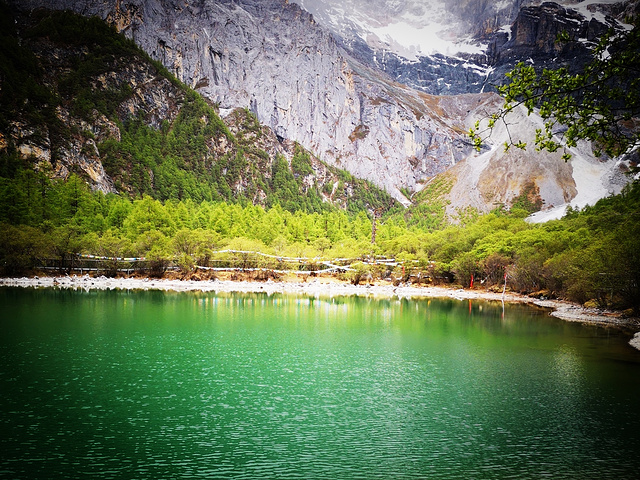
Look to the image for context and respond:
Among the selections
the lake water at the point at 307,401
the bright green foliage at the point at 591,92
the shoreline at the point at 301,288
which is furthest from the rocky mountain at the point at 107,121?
the bright green foliage at the point at 591,92

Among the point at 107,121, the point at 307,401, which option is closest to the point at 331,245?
the point at 307,401

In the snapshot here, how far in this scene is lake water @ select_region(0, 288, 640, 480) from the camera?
15336 millimetres

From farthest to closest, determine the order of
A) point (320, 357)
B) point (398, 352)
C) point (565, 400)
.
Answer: point (398, 352) < point (320, 357) < point (565, 400)

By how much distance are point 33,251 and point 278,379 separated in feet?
207

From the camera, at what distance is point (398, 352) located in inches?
1331

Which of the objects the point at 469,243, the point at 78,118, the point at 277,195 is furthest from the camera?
the point at 277,195

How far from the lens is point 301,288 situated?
285 ft

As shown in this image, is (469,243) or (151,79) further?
(151,79)

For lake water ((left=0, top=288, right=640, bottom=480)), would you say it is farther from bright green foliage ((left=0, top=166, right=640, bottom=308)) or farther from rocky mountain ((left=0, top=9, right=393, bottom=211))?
rocky mountain ((left=0, top=9, right=393, bottom=211))

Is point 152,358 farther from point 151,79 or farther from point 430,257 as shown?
point 151,79

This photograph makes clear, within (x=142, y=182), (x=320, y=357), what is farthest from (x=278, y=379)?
(x=142, y=182)

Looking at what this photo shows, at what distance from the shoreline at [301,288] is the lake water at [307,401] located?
25454 millimetres

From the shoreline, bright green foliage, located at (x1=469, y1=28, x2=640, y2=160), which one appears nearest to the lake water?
bright green foliage, located at (x1=469, y1=28, x2=640, y2=160)

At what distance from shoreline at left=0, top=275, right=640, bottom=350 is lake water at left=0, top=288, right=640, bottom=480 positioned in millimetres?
25454
